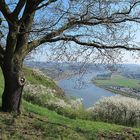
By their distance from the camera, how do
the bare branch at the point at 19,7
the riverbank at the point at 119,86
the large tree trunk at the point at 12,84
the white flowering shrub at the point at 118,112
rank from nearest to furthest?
the bare branch at the point at 19,7 < the large tree trunk at the point at 12,84 < the white flowering shrub at the point at 118,112 < the riverbank at the point at 119,86

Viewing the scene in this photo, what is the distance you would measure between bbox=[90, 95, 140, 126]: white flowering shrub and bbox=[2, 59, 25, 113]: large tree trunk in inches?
258

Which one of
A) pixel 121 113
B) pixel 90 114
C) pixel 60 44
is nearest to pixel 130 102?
pixel 121 113

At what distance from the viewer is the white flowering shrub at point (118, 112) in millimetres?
19516

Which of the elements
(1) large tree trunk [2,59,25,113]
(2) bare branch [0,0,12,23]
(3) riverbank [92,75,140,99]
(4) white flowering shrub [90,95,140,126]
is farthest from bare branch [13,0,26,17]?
(3) riverbank [92,75,140,99]

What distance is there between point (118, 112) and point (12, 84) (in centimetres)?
794

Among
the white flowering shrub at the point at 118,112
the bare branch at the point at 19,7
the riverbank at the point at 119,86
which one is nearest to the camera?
the bare branch at the point at 19,7

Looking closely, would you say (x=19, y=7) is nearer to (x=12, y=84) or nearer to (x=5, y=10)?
(x=5, y=10)

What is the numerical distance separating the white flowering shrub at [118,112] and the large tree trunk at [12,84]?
655cm

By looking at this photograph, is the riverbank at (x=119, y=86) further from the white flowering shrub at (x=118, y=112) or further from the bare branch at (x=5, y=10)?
the bare branch at (x=5, y=10)

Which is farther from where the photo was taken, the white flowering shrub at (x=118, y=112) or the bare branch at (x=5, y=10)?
the white flowering shrub at (x=118, y=112)

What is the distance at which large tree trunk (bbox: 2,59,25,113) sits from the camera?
43.7ft

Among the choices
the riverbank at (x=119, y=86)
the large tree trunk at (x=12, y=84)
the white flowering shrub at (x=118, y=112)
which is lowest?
the white flowering shrub at (x=118, y=112)

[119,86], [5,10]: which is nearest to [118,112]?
[5,10]

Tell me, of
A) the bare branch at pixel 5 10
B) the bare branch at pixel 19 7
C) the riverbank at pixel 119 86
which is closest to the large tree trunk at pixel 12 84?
the bare branch at pixel 5 10
